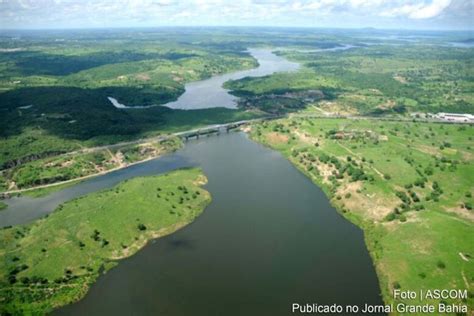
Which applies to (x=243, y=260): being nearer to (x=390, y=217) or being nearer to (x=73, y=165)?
(x=390, y=217)

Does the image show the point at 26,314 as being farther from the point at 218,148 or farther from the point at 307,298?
the point at 218,148

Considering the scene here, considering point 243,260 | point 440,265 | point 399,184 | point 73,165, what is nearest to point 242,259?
point 243,260

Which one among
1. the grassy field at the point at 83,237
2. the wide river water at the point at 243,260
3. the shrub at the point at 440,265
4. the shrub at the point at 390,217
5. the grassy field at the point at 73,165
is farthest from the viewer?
the grassy field at the point at 73,165

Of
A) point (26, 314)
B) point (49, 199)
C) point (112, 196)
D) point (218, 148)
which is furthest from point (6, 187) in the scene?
point (218, 148)

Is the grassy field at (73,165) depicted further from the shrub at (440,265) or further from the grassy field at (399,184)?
the shrub at (440,265)

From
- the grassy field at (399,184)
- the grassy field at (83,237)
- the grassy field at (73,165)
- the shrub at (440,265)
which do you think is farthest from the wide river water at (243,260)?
the shrub at (440,265)

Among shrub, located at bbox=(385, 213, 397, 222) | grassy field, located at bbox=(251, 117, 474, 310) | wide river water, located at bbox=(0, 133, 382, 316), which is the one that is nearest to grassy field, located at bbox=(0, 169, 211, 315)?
wide river water, located at bbox=(0, 133, 382, 316)

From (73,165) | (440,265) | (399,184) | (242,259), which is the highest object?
(399,184)
